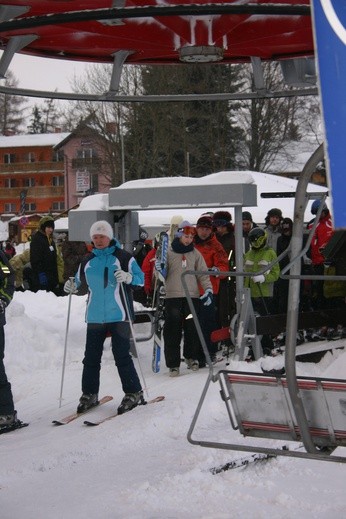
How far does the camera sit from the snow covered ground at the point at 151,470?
620 cm

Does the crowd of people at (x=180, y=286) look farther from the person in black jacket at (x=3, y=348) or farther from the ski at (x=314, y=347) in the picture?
the ski at (x=314, y=347)

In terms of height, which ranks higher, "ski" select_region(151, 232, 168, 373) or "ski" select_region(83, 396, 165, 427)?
"ski" select_region(151, 232, 168, 373)

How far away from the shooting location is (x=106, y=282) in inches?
384

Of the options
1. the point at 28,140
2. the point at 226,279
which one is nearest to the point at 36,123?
the point at 28,140

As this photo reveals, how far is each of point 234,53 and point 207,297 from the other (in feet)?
16.3

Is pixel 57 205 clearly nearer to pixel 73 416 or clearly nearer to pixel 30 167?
pixel 30 167

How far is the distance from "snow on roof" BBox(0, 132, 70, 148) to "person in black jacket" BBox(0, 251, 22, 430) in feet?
349

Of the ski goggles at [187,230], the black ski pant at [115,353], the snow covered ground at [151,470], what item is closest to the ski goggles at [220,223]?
the ski goggles at [187,230]

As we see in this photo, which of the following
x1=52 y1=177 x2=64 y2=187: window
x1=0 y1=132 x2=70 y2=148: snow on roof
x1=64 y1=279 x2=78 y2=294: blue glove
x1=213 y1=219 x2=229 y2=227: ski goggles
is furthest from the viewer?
x1=52 y1=177 x2=64 y2=187: window

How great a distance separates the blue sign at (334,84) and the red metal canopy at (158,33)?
2114 millimetres

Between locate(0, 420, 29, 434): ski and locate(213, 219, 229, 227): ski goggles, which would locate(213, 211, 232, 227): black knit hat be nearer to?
locate(213, 219, 229, 227): ski goggles

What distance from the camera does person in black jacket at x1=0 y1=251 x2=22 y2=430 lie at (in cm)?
923

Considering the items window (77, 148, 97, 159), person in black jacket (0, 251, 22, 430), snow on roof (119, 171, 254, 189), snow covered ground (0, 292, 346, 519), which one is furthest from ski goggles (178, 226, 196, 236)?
window (77, 148, 97, 159)

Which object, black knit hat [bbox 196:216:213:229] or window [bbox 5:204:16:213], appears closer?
black knit hat [bbox 196:216:213:229]
